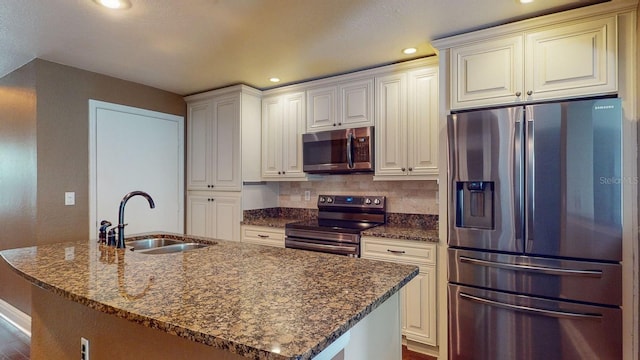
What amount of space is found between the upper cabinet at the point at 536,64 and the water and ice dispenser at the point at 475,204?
21.1 inches

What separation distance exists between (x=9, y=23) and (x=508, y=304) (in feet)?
11.7

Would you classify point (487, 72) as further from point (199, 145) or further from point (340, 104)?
point (199, 145)

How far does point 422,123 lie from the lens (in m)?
2.67

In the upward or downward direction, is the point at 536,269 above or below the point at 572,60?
below

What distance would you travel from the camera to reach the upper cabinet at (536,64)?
1854mm

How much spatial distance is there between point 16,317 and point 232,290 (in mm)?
3134

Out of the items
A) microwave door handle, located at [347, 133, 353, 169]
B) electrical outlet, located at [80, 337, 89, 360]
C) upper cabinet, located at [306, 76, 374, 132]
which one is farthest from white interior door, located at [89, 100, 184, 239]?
microwave door handle, located at [347, 133, 353, 169]

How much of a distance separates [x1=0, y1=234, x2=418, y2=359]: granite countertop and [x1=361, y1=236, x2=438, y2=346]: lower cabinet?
105 cm

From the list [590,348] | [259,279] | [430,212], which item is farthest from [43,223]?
[590,348]

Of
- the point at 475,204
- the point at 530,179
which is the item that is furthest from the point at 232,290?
the point at 530,179

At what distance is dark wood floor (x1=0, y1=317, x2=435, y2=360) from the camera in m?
2.46

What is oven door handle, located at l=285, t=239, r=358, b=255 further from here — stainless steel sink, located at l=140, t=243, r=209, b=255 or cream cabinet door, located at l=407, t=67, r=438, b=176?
stainless steel sink, located at l=140, t=243, r=209, b=255

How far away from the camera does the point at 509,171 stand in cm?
198

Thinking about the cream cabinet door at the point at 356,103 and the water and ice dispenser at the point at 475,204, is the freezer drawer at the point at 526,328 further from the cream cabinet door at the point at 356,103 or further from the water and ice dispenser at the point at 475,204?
the cream cabinet door at the point at 356,103
